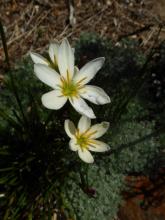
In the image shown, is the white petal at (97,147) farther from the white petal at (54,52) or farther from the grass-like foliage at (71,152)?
the white petal at (54,52)

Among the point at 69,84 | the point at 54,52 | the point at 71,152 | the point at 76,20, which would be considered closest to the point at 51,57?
the point at 54,52

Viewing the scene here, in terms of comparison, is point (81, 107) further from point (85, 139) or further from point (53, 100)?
point (85, 139)

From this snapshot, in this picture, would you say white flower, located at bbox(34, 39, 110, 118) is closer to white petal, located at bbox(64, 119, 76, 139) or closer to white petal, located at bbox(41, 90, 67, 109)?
white petal, located at bbox(41, 90, 67, 109)

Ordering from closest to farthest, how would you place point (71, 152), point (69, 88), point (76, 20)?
point (69, 88) → point (71, 152) → point (76, 20)

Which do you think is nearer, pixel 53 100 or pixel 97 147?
pixel 53 100

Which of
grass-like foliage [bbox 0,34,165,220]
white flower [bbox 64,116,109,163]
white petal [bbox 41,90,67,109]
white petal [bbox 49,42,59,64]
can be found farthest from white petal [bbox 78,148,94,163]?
white petal [bbox 49,42,59,64]

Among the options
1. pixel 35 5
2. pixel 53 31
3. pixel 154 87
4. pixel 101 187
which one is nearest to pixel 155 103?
pixel 154 87
